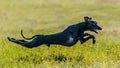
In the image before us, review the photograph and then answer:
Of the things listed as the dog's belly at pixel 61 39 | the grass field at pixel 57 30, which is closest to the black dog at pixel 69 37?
the dog's belly at pixel 61 39

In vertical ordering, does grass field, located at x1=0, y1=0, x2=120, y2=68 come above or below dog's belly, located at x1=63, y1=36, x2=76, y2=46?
below

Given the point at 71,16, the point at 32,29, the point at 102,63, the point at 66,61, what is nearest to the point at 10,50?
the point at 66,61

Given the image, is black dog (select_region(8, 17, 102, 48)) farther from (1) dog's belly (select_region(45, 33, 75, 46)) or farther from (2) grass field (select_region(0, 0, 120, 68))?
(2) grass field (select_region(0, 0, 120, 68))

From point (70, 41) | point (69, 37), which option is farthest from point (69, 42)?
point (69, 37)

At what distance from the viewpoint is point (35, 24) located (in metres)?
23.3

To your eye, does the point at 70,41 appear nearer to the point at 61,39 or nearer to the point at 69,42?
the point at 69,42

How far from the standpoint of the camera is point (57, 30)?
818 inches

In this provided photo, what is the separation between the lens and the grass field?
11258 mm

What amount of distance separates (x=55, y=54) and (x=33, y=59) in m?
0.63

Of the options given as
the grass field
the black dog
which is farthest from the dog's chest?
the grass field

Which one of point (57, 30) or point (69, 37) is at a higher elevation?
point (69, 37)

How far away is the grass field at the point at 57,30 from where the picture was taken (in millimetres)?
11258

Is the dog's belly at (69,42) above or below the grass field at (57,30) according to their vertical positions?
above

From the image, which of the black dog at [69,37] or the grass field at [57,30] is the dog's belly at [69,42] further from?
the grass field at [57,30]
